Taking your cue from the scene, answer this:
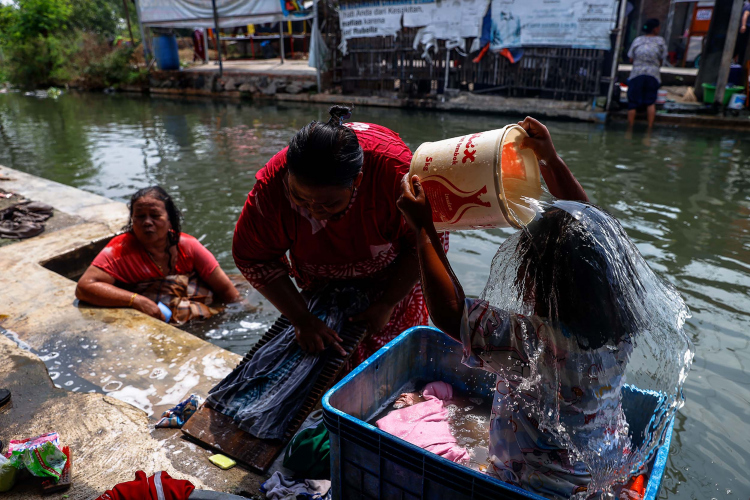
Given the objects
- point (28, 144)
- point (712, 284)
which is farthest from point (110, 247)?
point (28, 144)

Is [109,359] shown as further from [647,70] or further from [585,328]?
[647,70]

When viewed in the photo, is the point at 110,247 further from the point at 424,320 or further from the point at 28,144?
the point at 28,144

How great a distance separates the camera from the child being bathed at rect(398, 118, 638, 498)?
1405 mm

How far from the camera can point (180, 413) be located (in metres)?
2.56

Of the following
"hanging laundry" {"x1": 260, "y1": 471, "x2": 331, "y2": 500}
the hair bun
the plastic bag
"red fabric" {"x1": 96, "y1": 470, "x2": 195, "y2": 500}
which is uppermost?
the hair bun

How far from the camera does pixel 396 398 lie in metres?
2.26

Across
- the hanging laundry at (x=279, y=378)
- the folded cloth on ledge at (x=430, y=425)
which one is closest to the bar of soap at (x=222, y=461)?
the hanging laundry at (x=279, y=378)

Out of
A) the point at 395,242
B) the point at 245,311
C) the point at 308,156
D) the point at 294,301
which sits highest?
the point at 308,156

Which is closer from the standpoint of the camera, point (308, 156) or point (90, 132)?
point (308, 156)

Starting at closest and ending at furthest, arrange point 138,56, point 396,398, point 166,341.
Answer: point 396,398 < point 166,341 < point 138,56

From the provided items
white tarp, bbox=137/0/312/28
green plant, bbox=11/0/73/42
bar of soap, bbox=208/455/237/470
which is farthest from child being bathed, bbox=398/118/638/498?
green plant, bbox=11/0/73/42

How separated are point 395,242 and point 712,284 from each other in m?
3.29

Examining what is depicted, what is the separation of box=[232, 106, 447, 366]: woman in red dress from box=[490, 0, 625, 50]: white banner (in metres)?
10.7

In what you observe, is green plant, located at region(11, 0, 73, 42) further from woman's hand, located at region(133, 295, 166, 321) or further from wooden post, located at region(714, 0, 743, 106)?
wooden post, located at region(714, 0, 743, 106)
